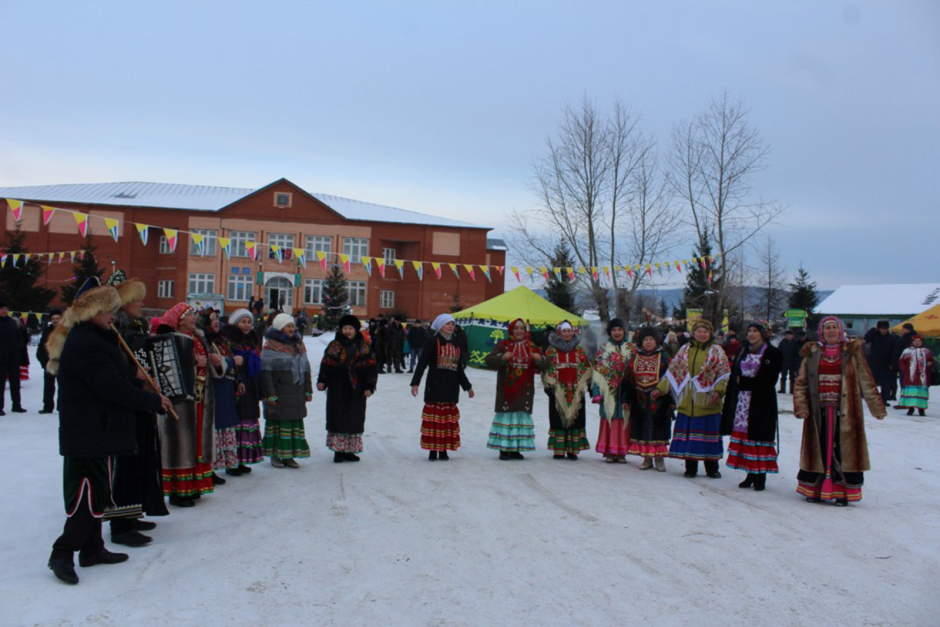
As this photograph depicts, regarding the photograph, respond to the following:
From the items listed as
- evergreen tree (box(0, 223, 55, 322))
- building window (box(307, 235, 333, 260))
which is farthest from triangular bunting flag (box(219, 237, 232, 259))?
building window (box(307, 235, 333, 260))

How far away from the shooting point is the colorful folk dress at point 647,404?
8641 mm

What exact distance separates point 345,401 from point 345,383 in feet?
0.68

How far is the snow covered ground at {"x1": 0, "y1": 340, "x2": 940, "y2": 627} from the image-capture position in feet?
13.7

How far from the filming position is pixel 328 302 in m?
51.2

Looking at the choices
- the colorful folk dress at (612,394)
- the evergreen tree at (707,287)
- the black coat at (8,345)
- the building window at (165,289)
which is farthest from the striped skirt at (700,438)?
the building window at (165,289)

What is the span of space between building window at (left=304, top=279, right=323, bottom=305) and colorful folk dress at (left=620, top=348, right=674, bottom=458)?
49724mm

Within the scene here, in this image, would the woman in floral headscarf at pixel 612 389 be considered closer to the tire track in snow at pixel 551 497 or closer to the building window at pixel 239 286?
the tire track in snow at pixel 551 497

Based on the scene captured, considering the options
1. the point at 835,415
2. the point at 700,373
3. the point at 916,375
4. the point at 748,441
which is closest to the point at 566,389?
the point at 700,373

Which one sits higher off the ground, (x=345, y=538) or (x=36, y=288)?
(x=36, y=288)

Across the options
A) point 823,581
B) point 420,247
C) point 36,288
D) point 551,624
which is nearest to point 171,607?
point 551,624

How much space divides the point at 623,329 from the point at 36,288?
29.0m

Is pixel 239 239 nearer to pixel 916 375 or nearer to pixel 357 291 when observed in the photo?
pixel 357 291

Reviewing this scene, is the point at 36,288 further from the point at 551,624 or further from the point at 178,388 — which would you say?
the point at 551,624

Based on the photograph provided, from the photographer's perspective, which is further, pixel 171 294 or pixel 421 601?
pixel 171 294
